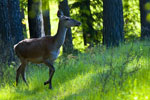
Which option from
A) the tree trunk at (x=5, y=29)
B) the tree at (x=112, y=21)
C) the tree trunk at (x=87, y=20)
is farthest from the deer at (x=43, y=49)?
the tree trunk at (x=87, y=20)

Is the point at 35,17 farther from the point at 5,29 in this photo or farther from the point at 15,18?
the point at 5,29

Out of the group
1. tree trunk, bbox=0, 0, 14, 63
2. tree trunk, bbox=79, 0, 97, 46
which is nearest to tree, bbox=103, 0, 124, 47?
tree trunk, bbox=0, 0, 14, 63

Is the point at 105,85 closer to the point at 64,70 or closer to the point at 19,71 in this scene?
the point at 64,70

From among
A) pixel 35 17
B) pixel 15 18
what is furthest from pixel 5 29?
pixel 35 17

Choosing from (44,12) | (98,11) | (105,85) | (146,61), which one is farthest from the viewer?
(98,11)

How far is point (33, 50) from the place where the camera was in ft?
34.0

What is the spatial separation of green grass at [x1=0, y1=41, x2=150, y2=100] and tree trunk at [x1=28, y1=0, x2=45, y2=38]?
3.25 meters

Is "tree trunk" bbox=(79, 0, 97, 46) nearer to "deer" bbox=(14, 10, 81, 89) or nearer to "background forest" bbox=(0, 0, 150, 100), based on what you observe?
"background forest" bbox=(0, 0, 150, 100)

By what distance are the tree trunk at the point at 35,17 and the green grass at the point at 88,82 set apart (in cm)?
325

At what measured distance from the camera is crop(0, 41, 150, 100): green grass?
785cm

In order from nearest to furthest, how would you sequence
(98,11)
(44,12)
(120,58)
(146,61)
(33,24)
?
(146,61), (120,58), (33,24), (44,12), (98,11)

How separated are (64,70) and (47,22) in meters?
10.3

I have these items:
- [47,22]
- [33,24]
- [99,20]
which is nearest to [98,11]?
[99,20]

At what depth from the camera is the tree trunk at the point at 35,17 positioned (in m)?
13.9
